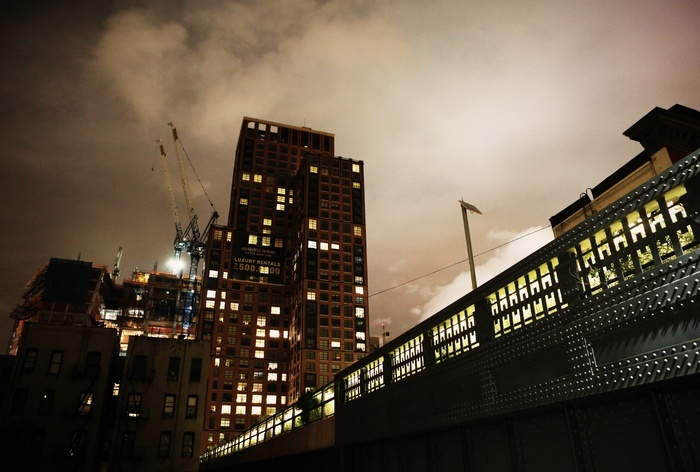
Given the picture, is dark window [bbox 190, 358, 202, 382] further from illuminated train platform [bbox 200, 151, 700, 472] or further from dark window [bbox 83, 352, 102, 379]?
illuminated train platform [bbox 200, 151, 700, 472]

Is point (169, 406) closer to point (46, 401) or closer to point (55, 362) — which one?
point (46, 401)

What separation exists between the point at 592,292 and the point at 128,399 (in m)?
43.9

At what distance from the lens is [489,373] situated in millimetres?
9250

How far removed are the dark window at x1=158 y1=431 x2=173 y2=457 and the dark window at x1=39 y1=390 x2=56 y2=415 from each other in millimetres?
9486

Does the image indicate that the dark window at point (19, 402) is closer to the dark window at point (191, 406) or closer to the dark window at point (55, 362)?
the dark window at point (55, 362)

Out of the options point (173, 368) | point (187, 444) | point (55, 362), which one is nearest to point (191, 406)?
point (187, 444)

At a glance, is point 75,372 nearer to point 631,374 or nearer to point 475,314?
point 475,314

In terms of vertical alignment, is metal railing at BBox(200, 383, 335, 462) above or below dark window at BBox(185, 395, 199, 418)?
below

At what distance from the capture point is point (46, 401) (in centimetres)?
4034

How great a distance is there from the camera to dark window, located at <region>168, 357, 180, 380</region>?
44375mm

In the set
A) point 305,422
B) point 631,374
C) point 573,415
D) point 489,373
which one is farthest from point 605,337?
point 305,422

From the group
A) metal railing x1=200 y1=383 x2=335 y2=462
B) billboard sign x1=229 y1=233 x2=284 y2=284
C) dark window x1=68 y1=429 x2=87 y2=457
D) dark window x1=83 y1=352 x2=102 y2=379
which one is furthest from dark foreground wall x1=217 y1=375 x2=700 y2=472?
billboard sign x1=229 y1=233 x2=284 y2=284

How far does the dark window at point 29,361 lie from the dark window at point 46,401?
7.84 feet

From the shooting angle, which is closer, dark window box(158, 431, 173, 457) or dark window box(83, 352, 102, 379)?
dark window box(158, 431, 173, 457)
